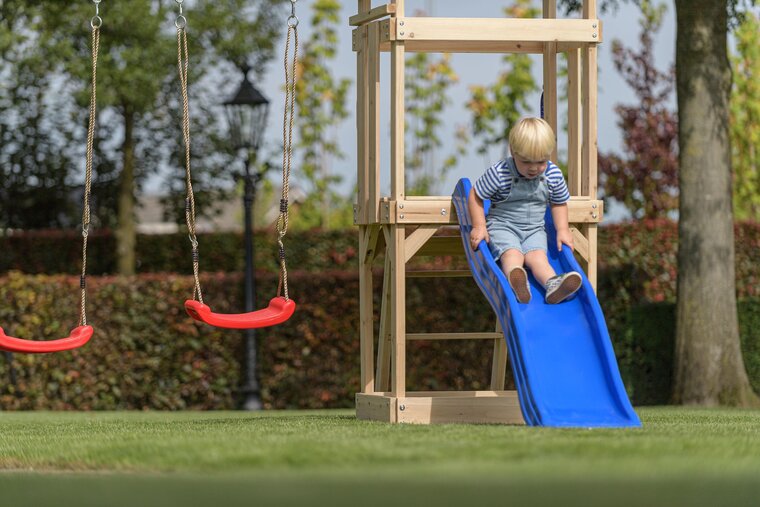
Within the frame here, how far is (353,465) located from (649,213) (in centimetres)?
1945

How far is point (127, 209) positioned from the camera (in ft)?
66.4

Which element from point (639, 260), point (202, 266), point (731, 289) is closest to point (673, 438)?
point (731, 289)

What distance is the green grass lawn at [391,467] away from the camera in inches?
208

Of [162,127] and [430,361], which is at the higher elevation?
[162,127]

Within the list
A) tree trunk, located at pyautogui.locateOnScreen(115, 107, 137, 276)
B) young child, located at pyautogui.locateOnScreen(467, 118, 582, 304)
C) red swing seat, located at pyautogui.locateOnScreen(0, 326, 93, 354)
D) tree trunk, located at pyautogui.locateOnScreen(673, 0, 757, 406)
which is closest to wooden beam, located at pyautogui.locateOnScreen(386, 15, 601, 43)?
young child, located at pyautogui.locateOnScreen(467, 118, 582, 304)

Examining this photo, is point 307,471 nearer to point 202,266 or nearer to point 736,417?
point 736,417

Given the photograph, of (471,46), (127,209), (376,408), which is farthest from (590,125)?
(127,209)

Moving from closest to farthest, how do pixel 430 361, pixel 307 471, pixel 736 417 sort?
pixel 307 471
pixel 736 417
pixel 430 361

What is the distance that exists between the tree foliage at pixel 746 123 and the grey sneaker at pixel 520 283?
55.5 ft

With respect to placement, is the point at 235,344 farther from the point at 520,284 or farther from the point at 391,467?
the point at 391,467

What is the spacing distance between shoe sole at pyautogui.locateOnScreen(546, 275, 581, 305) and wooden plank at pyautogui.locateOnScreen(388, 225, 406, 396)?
3.26 ft

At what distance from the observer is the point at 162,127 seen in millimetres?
20906

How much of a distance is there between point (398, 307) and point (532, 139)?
1.41 m

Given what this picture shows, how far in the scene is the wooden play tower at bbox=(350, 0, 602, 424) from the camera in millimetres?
8977
